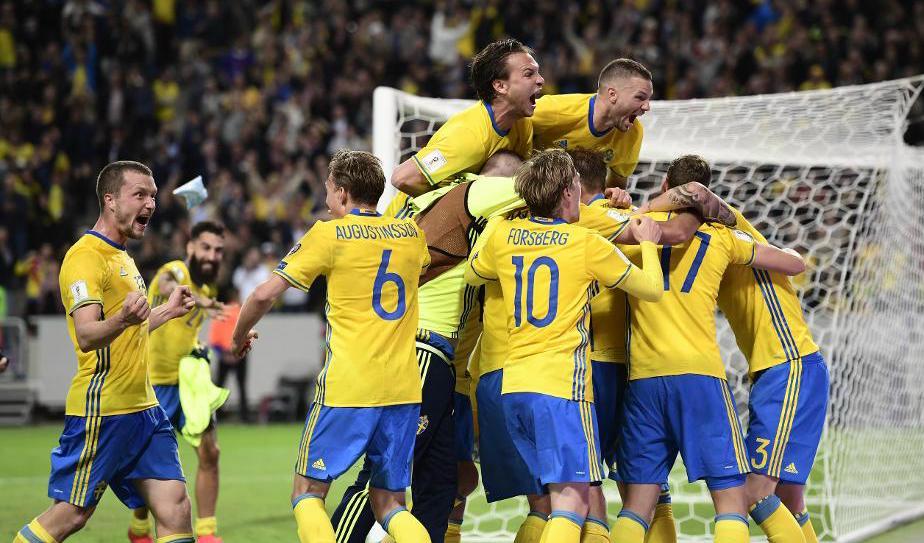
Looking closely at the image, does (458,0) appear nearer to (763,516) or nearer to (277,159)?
(277,159)

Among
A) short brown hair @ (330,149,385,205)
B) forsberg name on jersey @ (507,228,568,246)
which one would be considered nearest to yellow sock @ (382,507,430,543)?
forsberg name on jersey @ (507,228,568,246)

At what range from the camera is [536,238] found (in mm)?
4855

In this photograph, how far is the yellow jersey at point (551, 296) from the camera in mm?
4781

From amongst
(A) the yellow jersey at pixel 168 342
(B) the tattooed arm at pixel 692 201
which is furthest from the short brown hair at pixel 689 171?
(A) the yellow jersey at pixel 168 342

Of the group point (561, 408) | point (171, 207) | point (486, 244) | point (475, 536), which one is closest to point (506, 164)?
point (486, 244)

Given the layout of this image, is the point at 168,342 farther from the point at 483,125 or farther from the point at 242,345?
the point at 483,125

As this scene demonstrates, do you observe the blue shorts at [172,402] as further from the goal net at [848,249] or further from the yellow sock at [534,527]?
the yellow sock at [534,527]

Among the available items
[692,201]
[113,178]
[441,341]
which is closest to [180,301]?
[113,178]

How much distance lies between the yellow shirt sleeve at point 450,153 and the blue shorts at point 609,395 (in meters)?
1.16

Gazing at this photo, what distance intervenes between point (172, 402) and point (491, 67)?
118 inches

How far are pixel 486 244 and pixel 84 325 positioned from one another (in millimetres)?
1733

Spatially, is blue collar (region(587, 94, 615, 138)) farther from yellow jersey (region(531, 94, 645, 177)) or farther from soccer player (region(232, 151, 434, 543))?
soccer player (region(232, 151, 434, 543))

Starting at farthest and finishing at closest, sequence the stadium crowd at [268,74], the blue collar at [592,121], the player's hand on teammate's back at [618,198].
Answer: the stadium crowd at [268,74]
the blue collar at [592,121]
the player's hand on teammate's back at [618,198]

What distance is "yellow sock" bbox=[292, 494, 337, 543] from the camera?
15.1 feet
